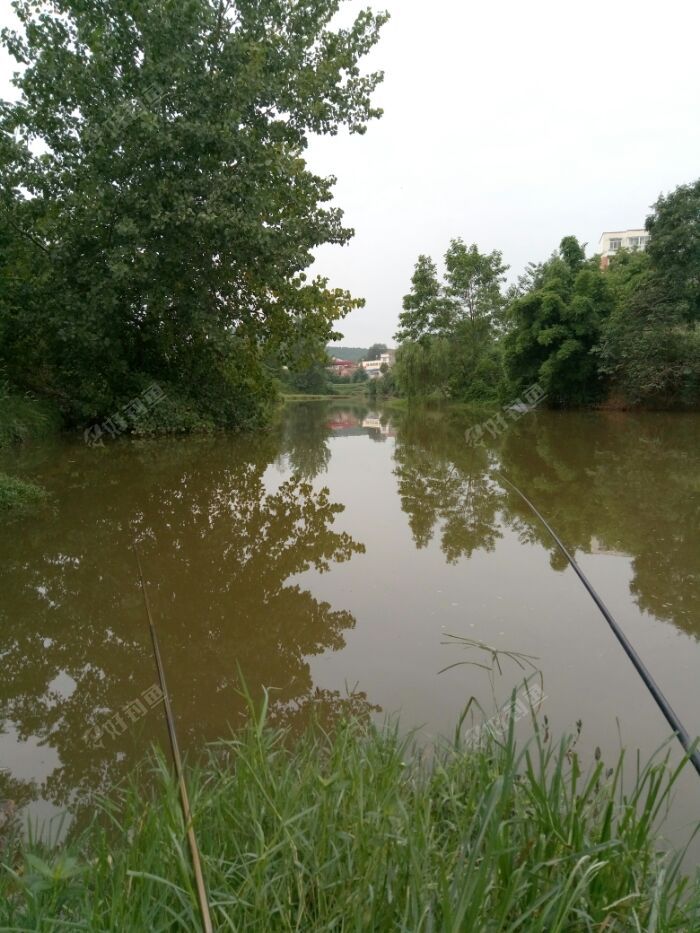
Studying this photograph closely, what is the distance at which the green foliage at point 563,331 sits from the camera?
21.2 metres

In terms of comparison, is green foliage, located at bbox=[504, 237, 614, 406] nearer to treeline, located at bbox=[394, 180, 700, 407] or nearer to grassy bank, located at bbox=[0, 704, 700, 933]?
treeline, located at bbox=[394, 180, 700, 407]

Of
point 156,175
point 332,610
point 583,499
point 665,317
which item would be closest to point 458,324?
point 665,317

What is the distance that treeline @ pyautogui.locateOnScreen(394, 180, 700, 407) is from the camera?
17078mm

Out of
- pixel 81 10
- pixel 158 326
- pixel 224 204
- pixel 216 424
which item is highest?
pixel 81 10

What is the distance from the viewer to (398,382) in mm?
36344

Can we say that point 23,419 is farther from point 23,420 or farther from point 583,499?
point 583,499

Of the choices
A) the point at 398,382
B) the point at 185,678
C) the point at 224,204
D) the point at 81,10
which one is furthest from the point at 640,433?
the point at 398,382

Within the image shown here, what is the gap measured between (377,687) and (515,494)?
16.6 feet

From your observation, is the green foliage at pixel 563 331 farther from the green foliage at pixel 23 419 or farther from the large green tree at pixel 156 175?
the green foliage at pixel 23 419

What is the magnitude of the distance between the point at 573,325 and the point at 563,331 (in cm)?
39

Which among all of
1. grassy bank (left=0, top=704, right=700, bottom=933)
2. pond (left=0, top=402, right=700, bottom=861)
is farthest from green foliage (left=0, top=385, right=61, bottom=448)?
grassy bank (left=0, top=704, right=700, bottom=933)

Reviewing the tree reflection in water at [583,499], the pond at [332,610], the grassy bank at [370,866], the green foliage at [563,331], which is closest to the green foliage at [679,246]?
the green foliage at [563,331]

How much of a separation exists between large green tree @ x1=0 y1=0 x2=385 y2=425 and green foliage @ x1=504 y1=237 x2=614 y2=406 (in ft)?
35.1

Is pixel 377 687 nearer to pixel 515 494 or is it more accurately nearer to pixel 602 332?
pixel 515 494
